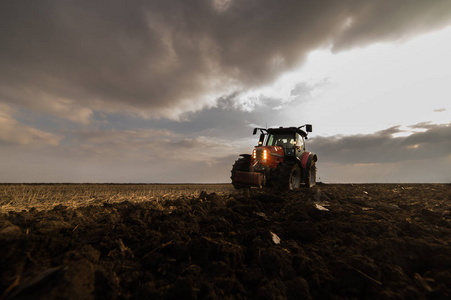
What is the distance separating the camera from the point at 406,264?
7.25 ft

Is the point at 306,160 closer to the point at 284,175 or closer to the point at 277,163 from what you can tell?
the point at 277,163

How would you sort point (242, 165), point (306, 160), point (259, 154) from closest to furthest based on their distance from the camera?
1. point (259, 154)
2. point (242, 165)
3. point (306, 160)

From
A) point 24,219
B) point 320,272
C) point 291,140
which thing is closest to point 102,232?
point 24,219

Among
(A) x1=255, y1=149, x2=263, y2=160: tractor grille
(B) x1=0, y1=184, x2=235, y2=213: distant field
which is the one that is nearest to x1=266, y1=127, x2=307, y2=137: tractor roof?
(A) x1=255, y1=149, x2=263, y2=160: tractor grille

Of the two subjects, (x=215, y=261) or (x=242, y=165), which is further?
(x=242, y=165)

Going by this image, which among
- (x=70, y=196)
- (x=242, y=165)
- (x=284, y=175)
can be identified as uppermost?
(x=242, y=165)

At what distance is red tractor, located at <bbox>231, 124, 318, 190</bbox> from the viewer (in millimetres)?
7797

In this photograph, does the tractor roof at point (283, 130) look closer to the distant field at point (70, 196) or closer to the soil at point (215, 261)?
the distant field at point (70, 196)

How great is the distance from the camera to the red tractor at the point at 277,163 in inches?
307

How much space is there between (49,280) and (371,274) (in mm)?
2741

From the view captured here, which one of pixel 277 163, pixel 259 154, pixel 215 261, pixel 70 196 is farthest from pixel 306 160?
pixel 70 196

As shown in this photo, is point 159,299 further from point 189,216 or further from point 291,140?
point 291,140

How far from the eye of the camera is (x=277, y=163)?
871cm

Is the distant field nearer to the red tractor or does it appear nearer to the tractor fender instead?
the red tractor
